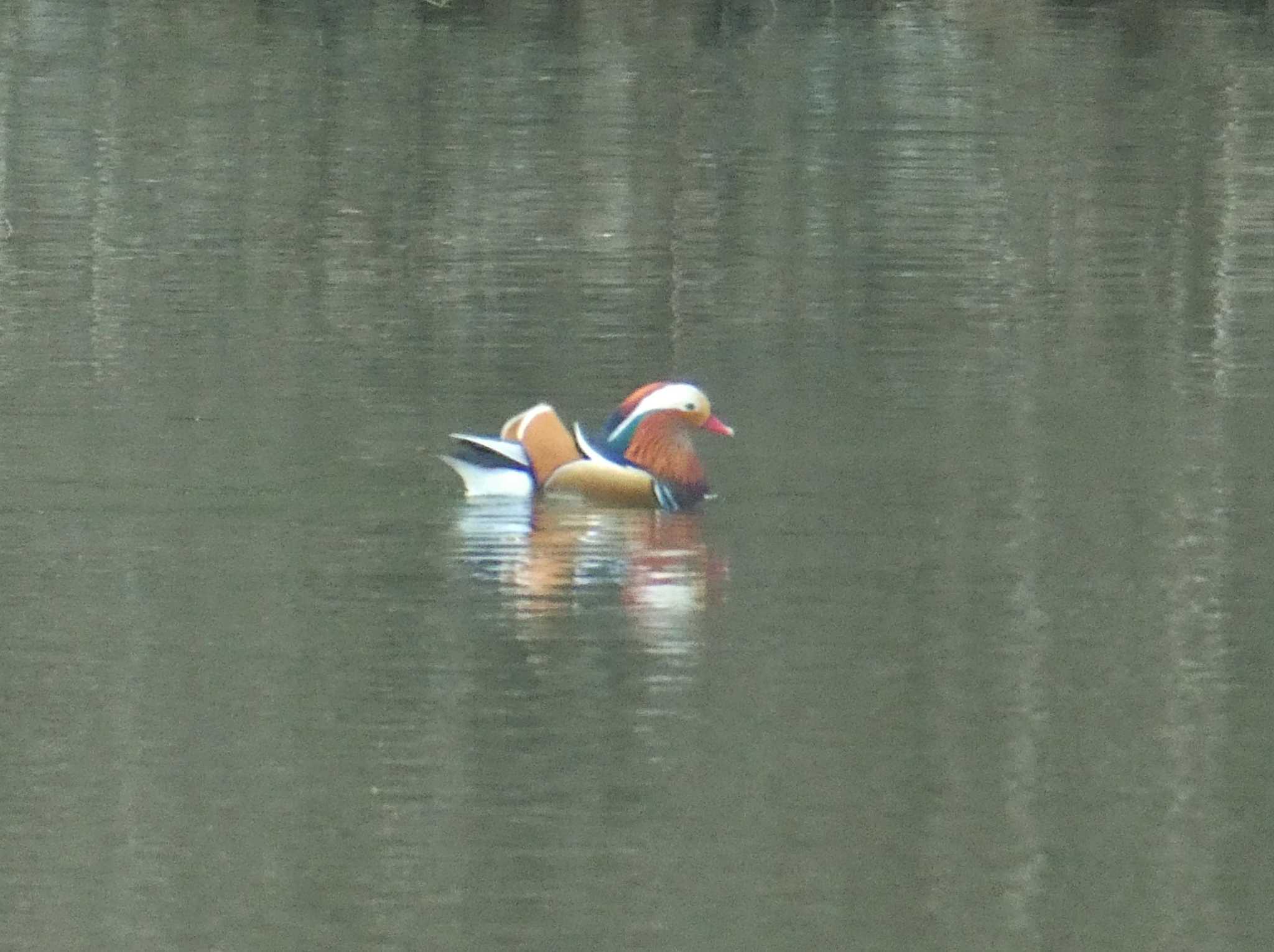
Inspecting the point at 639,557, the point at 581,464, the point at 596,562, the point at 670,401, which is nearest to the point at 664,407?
the point at 670,401

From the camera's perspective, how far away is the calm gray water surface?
924 cm

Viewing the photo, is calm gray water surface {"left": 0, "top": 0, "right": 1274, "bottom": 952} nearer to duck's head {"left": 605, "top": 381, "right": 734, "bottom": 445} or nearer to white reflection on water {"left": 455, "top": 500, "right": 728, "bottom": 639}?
white reflection on water {"left": 455, "top": 500, "right": 728, "bottom": 639}

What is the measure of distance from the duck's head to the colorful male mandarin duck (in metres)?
0.01

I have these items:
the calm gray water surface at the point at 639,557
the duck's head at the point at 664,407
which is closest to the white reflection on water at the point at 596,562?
the calm gray water surface at the point at 639,557

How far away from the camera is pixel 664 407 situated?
15031mm

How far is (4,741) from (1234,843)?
11.7ft

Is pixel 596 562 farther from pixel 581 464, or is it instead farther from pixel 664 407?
pixel 664 407

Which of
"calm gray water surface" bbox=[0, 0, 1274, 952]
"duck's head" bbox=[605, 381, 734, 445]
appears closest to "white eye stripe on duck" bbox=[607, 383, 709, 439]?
"duck's head" bbox=[605, 381, 734, 445]

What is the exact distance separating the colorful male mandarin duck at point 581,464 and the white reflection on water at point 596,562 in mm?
75

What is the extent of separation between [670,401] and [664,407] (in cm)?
4

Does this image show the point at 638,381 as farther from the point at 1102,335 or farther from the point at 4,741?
the point at 4,741

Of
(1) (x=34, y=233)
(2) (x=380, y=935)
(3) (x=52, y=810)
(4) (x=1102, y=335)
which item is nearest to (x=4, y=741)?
(3) (x=52, y=810)

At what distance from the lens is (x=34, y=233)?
75.7ft

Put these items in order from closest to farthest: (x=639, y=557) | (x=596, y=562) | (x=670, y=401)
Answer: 1. (x=596, y=562)
2. (x=639, y=557)
3. (x=670, y=401)
